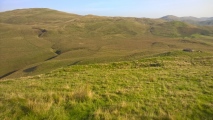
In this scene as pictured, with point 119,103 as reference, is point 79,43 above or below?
below

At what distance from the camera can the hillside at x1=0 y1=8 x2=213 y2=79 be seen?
5294 centimetres

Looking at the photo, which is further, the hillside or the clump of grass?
the hillside

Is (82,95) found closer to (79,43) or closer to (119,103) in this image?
(119,103)

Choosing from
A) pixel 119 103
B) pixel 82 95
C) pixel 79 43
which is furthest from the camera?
pixel 79 43

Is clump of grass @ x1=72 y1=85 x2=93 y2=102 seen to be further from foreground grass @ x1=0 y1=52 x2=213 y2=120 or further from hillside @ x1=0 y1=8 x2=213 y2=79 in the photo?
hillside @ x1=0 y1=8 x2=213 y2=79

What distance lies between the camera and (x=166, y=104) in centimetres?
895

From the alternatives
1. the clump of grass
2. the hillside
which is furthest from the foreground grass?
the hillside

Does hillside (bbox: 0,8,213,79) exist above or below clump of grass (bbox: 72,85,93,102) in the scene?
below

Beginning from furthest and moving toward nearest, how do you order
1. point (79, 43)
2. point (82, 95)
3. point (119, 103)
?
point (79, 43) < point (82, 95) < point (119, 103)

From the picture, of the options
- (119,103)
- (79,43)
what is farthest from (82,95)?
(79,43)

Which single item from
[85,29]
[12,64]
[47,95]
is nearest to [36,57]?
[12,64]

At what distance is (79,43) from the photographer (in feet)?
313

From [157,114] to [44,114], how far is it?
457cm

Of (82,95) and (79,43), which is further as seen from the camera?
(79,43)
